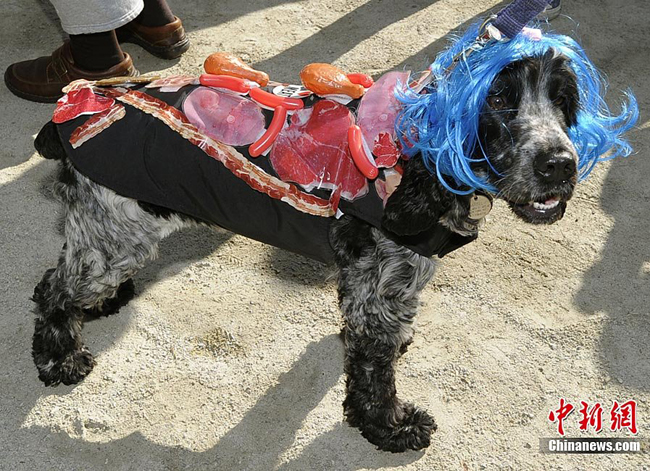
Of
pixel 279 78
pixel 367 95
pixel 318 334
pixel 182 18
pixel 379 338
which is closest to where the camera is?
pixel 367 95

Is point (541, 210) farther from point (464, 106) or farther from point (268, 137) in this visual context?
point (268, 137)

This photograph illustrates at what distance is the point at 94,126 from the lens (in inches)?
137

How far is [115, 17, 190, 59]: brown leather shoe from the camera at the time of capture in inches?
244

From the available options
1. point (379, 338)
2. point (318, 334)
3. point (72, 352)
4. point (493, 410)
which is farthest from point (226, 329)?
point (493, 410)

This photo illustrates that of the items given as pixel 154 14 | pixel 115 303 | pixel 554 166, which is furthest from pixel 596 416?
pixel 154 14

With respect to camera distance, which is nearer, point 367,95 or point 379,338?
point 367,95

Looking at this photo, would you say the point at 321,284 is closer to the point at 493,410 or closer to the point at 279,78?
the point at 493,410

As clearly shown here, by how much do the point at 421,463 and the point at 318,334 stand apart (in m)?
1.00

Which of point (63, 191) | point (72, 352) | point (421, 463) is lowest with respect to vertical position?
point (421, 463)

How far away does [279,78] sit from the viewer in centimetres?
625

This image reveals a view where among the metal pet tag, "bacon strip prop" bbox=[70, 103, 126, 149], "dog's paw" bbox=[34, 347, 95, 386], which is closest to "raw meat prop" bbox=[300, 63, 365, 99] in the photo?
the metal pet tag

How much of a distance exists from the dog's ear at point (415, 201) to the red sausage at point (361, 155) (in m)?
0.14

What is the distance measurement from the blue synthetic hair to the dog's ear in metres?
0.05

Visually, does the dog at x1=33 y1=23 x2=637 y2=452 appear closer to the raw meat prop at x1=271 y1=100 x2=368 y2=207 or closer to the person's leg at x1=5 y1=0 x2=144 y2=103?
the raw meat prop at x1=271 y1=100 x2=368 y2=207
